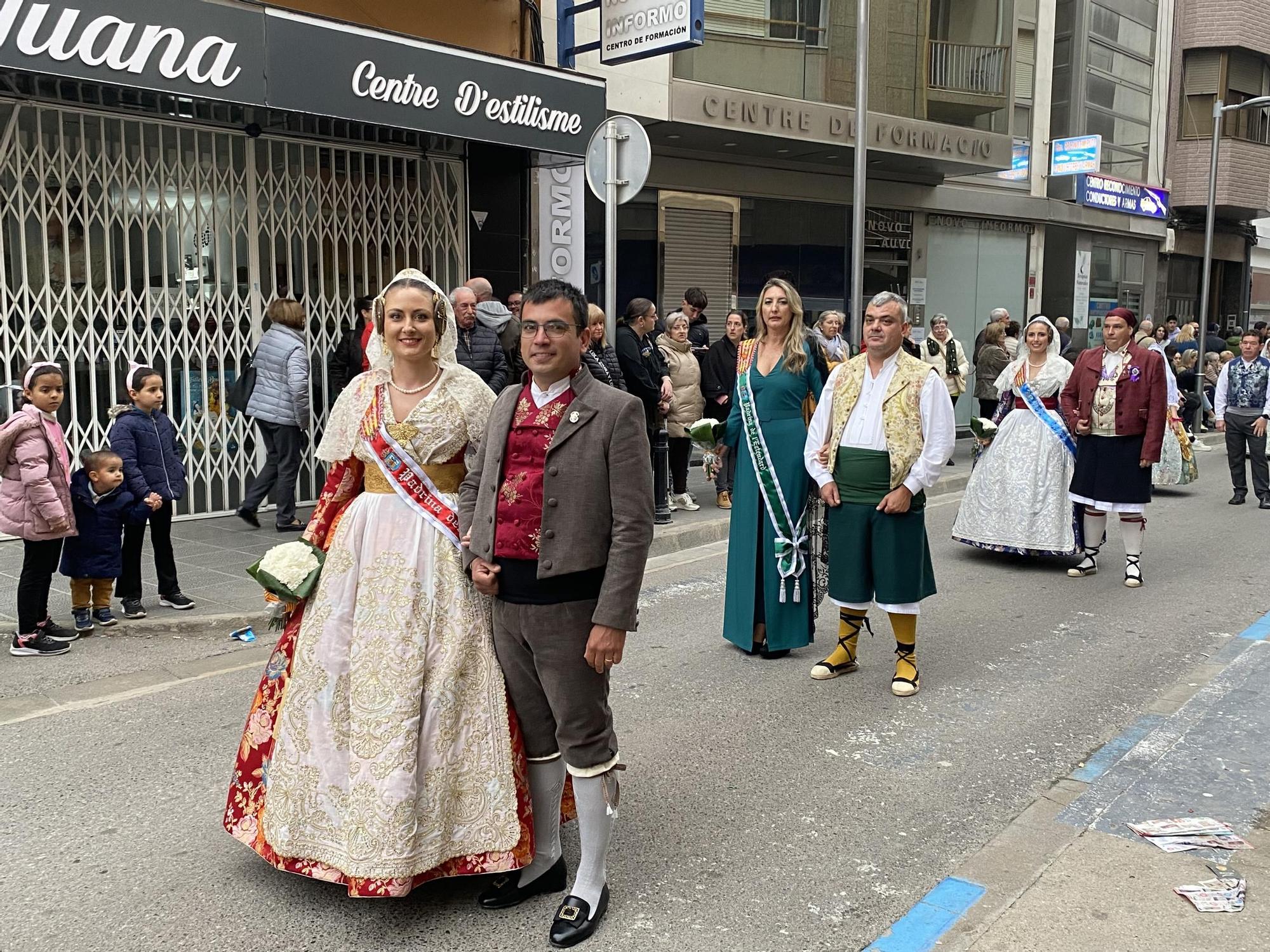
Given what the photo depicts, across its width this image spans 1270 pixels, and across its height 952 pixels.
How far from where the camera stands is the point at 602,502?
3.35 metres

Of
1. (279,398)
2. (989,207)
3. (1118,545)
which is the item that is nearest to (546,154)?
(279,398)

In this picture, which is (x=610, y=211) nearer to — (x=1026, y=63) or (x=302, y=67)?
(x=302, y=67)

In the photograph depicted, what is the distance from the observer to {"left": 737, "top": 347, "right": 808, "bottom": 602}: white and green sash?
6.26 meters

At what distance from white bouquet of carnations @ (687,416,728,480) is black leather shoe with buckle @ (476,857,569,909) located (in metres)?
3.05

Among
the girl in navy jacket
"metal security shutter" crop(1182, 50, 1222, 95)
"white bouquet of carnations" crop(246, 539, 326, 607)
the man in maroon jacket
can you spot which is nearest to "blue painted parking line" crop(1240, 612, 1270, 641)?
the man in maroon jacket

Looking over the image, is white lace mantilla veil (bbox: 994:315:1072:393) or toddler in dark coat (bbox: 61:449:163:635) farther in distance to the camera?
white lace mantilla veil (bbox: 994:315:1072:393)

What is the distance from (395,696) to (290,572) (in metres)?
0.50

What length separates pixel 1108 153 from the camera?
968 inches

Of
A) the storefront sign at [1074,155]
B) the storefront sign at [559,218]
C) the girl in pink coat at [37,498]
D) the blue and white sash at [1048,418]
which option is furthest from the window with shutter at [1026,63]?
the girl in pink coat at [37,498]

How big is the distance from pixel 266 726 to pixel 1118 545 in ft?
26.8

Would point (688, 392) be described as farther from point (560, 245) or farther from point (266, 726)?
point (266, 726)

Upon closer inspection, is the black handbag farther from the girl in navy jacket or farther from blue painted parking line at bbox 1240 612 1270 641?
blue painted parking line at bbox 1240 612 1270 641

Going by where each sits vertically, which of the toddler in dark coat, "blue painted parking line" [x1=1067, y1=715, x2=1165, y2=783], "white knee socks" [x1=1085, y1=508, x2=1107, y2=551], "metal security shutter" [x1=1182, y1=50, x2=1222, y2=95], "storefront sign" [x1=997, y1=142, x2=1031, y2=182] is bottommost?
"blue painted parking line" [x1=1067, y1=715, x2=1165, y2=783]

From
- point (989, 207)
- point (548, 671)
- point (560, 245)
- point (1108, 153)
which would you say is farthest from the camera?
point (1108, 153)
